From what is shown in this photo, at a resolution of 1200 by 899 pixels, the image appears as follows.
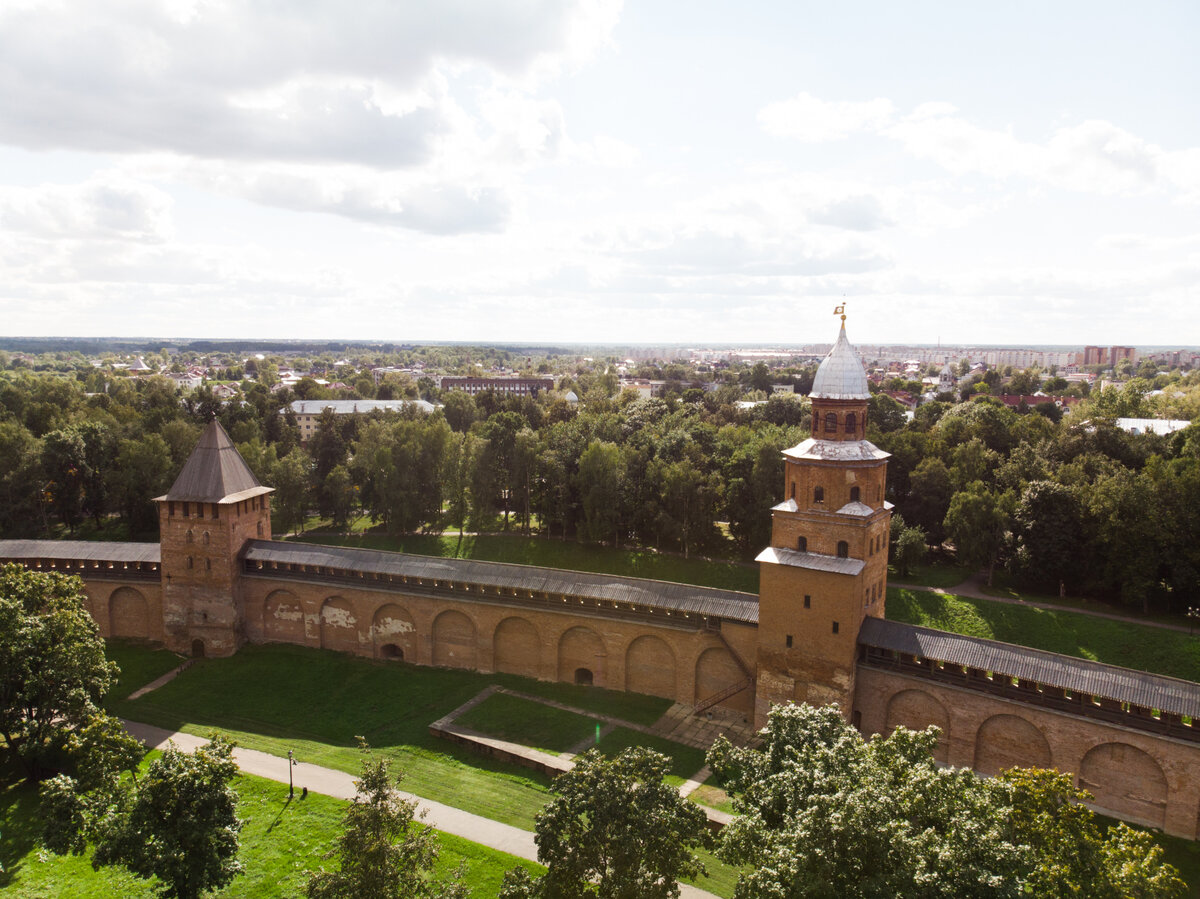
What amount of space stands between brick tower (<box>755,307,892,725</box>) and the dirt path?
1562cm

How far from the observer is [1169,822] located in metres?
23.1

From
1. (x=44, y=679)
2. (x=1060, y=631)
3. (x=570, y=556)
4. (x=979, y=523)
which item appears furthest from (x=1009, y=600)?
(x=44, y=679)

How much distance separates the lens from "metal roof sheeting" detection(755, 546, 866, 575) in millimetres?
27453

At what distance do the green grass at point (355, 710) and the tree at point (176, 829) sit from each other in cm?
851

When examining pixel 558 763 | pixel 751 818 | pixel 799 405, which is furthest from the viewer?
pixel 799 405

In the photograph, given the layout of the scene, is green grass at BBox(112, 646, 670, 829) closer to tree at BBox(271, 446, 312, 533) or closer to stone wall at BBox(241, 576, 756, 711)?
stone wall at BBox(241, 576, 756, 711)

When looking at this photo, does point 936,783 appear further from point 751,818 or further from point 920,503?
point 920,503

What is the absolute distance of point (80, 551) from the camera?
127ft

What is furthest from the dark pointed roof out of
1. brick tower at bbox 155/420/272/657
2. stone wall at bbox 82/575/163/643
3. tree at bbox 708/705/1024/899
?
tree at bbox 708/705/1024/899

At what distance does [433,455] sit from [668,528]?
18671 mm

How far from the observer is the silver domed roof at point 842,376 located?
2869 centimetres

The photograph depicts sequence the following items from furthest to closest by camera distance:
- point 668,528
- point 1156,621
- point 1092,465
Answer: point 668,528
point 1092,465
point 1156,621

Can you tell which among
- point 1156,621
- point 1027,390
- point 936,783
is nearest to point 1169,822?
point 936,783

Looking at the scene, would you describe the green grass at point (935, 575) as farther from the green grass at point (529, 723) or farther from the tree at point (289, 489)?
the tree at point (289, 489)
